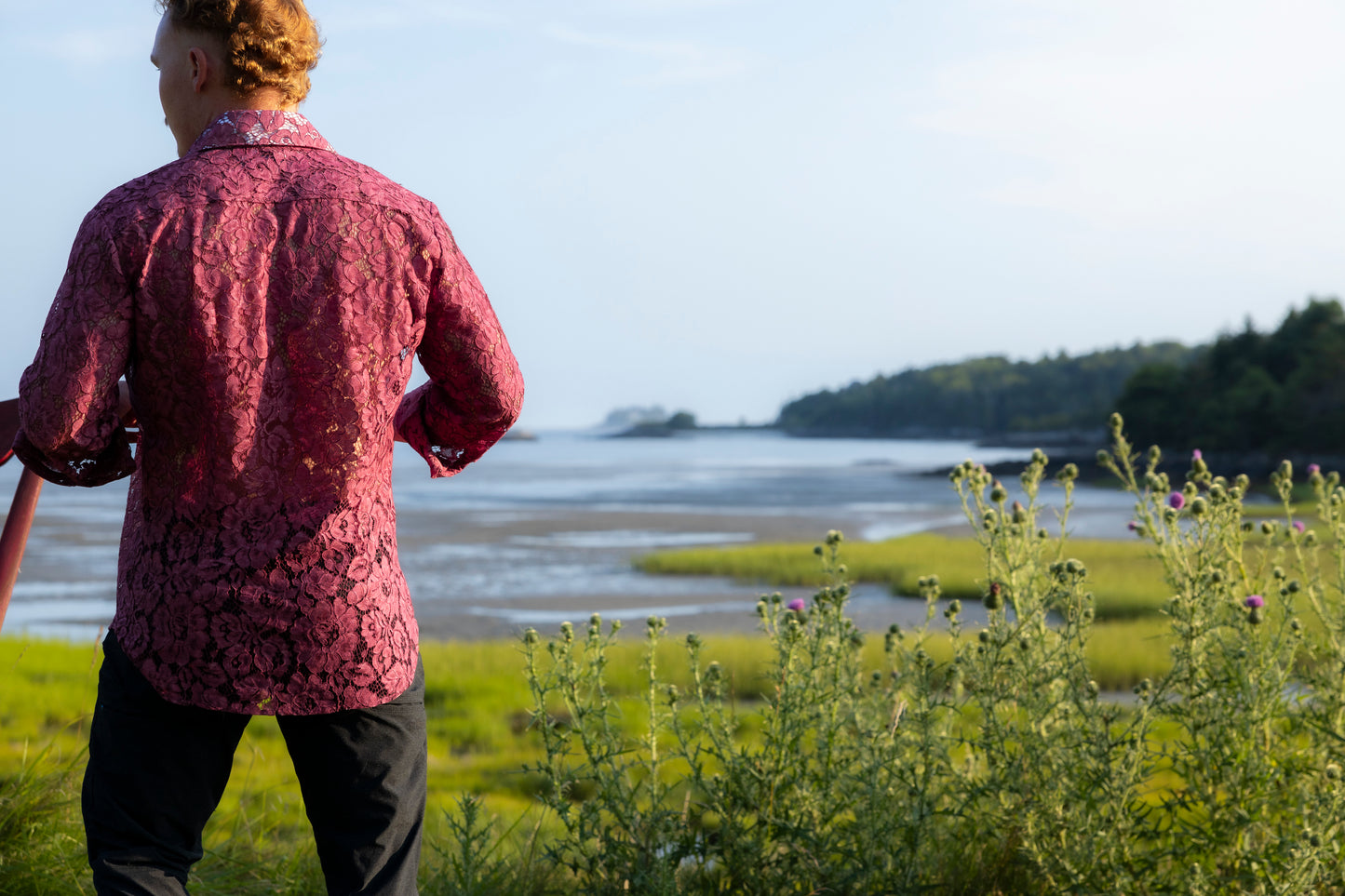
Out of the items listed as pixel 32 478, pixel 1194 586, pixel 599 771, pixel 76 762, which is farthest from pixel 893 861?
pixel 76 762

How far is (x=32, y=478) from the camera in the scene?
208 cm

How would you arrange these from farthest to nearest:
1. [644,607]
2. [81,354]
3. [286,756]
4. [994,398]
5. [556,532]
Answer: [994,398] → [556,532] → [644,607] → [286,756] → [81,354]

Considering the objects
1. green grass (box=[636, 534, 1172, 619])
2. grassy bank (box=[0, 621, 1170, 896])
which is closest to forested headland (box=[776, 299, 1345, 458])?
green grass (box=[636, 534, 1172, 619])

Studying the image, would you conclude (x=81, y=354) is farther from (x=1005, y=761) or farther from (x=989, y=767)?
(x=989, y=767)

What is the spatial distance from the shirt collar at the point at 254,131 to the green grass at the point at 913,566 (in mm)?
15882

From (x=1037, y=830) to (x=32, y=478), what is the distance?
245 centimetres

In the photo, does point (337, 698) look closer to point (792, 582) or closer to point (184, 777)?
point (184, 777)

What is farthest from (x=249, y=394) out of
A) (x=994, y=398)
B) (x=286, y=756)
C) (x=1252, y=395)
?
(x=994, y=398)

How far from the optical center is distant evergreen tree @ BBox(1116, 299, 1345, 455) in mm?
53156

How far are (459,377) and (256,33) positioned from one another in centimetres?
58

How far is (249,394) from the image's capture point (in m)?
1.58

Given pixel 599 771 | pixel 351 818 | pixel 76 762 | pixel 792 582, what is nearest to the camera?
pixel 351 818

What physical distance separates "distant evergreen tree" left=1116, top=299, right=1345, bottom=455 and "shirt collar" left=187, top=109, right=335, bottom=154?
57306mm

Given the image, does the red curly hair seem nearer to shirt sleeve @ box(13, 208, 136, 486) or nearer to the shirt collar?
the shirt collar
